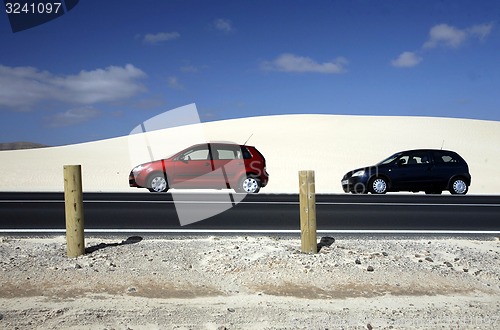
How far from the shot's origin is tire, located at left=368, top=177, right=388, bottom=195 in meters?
18.2

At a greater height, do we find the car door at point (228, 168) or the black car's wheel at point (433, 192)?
the car door at point (228, 168)

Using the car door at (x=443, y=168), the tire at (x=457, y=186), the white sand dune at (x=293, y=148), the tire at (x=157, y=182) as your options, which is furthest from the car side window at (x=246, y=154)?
the tire at (x=457, y=186)

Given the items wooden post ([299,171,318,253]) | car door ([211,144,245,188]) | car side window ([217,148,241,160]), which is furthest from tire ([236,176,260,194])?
wooden post ([299,171,318,253])

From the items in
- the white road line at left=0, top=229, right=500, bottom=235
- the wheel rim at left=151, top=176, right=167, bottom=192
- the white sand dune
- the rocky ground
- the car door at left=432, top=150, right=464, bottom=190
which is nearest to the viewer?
the rocky ground

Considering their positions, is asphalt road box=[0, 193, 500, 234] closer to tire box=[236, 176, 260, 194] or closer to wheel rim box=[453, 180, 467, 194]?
tire box=[236, 176, 260, 194]

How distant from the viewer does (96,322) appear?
4641mm

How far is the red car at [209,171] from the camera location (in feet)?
57.8

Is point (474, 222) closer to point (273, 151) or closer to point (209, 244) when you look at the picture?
point (209, 244)

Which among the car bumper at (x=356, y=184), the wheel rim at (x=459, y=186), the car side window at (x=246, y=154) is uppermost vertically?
the car side window at (x=246, y=154)

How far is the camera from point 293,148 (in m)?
44.2

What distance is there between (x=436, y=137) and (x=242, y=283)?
2064 inches

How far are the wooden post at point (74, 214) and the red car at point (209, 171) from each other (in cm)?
1093

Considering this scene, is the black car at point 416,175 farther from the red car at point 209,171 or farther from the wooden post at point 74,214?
the wooden post at point 74,214

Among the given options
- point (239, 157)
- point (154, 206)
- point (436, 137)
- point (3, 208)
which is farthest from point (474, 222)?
point (436, 137)
